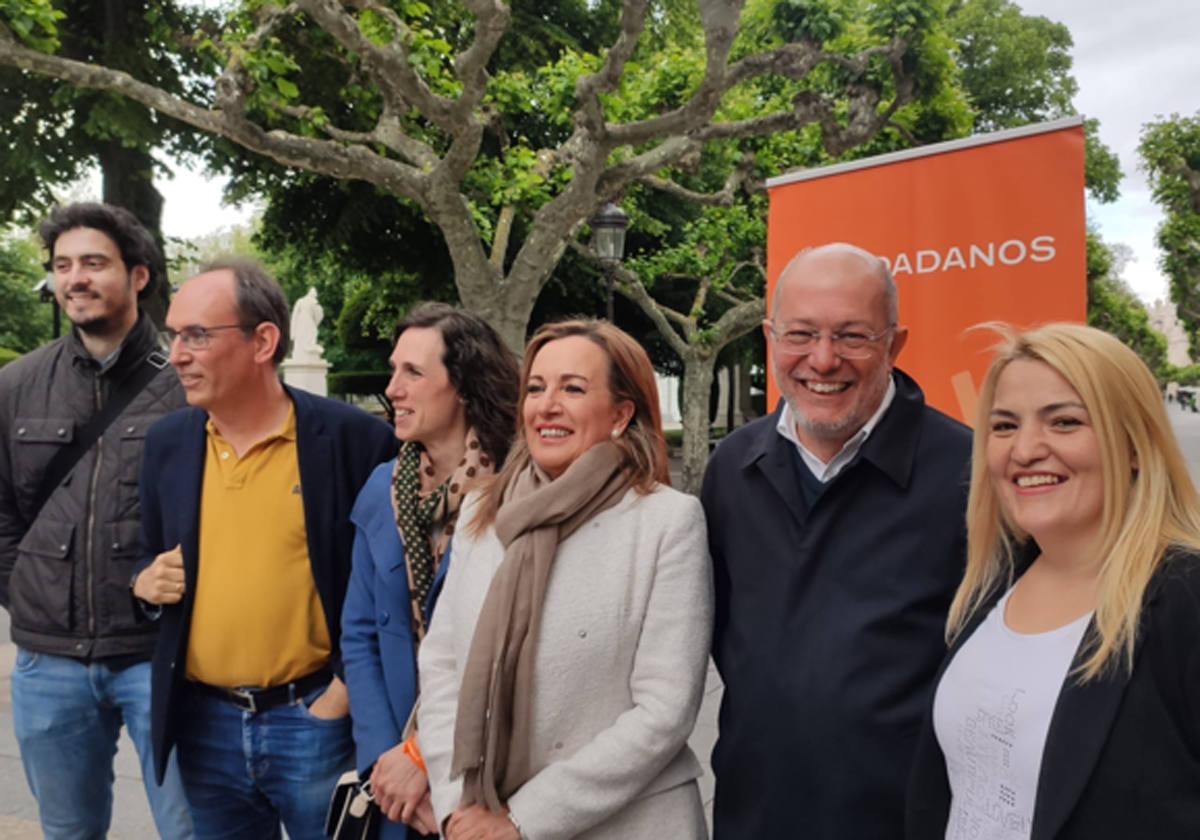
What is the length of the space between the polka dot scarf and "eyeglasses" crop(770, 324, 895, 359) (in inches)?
36.8

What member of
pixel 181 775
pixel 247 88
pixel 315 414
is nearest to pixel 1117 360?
pixel 315 414

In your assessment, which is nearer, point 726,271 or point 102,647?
point 102,647

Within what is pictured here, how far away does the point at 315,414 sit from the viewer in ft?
10.1

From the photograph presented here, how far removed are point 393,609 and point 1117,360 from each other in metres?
1.83

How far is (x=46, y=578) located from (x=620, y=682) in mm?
1888

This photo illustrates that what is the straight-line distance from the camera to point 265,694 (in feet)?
9.52

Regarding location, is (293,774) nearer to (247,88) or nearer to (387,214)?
(247,88)

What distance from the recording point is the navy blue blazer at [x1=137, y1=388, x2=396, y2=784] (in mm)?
2908

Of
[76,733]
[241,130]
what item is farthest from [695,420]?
[76,733]

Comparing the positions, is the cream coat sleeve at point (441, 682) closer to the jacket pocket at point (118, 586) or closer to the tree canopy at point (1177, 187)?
the jacket pocket at point (118, 586)

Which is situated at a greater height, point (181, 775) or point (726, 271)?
point (726, 271)

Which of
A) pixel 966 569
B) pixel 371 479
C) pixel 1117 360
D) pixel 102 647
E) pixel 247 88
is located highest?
pixel 247 88

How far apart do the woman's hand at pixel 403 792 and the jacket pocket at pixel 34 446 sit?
1477 mm

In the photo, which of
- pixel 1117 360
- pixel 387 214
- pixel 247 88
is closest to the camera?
pixel 1117 360
